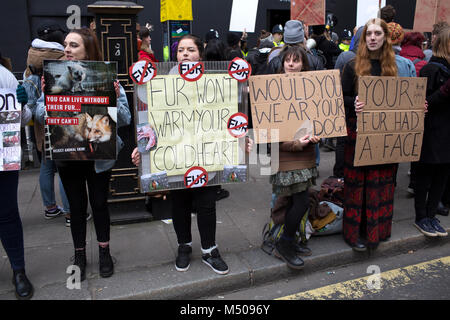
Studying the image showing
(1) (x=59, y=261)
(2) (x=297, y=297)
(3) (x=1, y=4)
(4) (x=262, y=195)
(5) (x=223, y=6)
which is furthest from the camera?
(5) (x=223, y=6)

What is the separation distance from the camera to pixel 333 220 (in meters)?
3.84

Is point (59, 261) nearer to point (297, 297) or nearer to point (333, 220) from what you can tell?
point (297, 297)

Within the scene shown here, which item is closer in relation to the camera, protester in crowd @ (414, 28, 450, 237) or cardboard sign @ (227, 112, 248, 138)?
cardboard sign @ (227, 112, 248, 138)

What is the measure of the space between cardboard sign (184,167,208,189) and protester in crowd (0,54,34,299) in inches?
48.3

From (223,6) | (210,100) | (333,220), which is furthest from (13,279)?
(223,6)

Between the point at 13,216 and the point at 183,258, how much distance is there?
1.33 m

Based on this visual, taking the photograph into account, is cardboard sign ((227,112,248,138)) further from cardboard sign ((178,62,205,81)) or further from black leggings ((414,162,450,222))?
black leggings ((414,162,450,222))

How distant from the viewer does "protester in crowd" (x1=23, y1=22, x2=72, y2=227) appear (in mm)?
3506

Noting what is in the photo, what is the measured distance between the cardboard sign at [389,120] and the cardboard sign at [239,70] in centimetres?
99

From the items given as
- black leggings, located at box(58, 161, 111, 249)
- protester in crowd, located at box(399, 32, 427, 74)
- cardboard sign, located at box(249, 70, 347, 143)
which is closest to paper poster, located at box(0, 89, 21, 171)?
black leggings, located at box(58, 161, 111, 249)

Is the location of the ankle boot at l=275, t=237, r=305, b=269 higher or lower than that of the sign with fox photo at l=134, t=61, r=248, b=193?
lower

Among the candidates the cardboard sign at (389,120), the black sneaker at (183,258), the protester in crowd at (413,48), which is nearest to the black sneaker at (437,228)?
the cardboard sign at (389,120)

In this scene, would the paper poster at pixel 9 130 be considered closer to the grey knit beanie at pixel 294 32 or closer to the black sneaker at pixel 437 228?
the grey knit beanie at pixel 294 32
